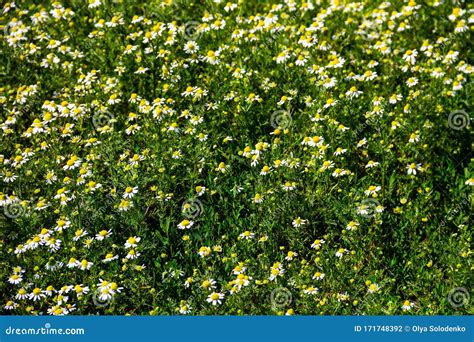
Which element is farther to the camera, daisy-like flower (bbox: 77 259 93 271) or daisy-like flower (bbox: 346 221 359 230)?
daisy-like flower (bbox: 346 221 359 230)

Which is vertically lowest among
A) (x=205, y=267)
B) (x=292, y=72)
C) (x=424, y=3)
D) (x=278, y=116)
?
(x=205, y=267)

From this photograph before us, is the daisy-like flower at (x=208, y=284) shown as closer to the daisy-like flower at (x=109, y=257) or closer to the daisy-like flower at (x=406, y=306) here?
the daisy-like flower at (x=109, y=257)

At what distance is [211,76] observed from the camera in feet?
25.4

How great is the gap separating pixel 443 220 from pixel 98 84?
11.8 ft

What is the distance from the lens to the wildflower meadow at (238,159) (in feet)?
19.2

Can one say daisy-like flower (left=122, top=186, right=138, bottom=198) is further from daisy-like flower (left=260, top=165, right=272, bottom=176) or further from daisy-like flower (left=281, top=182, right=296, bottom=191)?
daisy-like flower (left=281, top=182, right=296, bottom=191)

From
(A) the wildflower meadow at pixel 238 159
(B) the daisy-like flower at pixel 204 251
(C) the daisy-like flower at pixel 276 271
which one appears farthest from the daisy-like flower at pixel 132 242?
(C) the daisy-like flower at pixel 276 271

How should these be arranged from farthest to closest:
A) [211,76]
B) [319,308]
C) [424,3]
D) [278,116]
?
1. [424,3]
2. [211,76]
3. [278,116]
4. [319,308]

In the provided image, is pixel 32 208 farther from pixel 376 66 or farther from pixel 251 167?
pixel 376 66

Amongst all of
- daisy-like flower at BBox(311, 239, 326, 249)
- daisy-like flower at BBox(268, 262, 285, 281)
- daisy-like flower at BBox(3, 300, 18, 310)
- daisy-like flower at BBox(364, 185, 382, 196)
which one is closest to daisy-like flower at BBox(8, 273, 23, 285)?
daisy-like flower at BBox(3, 300, 18, 310)

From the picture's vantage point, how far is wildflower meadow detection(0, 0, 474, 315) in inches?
230

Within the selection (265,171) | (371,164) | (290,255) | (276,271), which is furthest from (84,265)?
(371,164)

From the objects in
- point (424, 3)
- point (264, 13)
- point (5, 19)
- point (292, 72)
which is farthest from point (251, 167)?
point (5, 19)

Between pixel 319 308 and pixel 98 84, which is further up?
pixel 98 84
